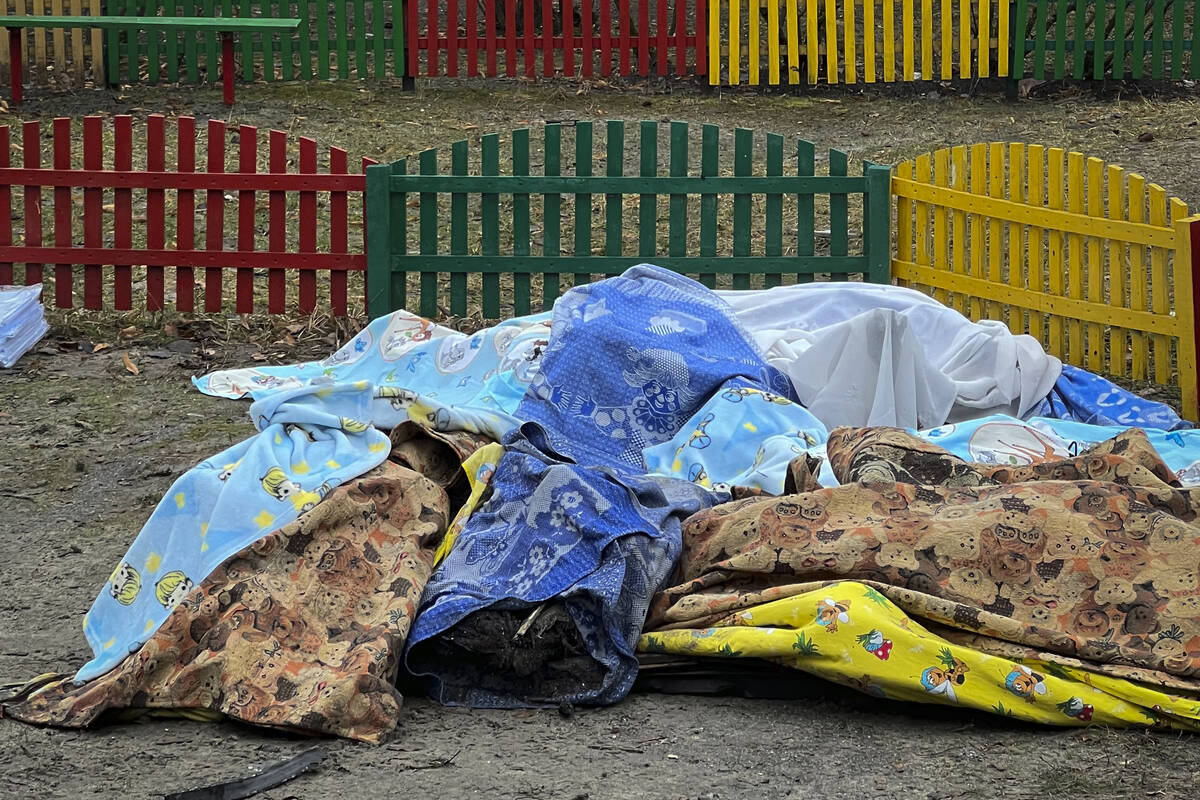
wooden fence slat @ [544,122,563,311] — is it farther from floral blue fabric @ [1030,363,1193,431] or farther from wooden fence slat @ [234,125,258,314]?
floral blue fabric @ [1030,363,1193,431]

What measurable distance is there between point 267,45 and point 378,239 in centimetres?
523

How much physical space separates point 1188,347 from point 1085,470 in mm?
2267

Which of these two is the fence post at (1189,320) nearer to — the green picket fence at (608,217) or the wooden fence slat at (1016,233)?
the wooden fence slat at (1016,233)

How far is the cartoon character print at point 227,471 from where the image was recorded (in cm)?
422

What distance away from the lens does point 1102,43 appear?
11.4 meters

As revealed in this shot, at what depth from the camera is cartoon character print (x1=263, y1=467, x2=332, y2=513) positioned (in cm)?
409

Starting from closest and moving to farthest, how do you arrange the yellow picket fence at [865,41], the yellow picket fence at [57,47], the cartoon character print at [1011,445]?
the cartoon character print at [1011,445] < the yellow picket fence at [865,41] < the yellow picket fence at [57,47]

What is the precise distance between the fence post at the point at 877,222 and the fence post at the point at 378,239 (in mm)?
2381

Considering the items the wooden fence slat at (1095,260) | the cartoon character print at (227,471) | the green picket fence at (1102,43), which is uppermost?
the green picket fence at (1102,43)

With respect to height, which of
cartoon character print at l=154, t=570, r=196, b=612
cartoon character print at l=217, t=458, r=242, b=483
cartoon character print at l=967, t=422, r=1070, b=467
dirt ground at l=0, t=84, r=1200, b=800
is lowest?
dirt ground at l=0, t=84, r=1200, b=800

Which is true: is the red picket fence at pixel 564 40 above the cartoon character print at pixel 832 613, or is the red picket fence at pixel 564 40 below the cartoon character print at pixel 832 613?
above

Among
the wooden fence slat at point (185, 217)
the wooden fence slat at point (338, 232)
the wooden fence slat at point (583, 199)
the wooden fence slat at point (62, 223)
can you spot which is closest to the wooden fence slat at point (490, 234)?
the wooden fence slat at point (583, 199)

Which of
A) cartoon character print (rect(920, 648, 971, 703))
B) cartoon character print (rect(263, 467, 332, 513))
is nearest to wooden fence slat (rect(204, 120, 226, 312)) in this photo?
cartoon character print (rect(263, 467, 332, 513))

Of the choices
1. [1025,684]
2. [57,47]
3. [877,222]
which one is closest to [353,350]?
[877,222]
